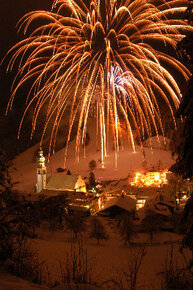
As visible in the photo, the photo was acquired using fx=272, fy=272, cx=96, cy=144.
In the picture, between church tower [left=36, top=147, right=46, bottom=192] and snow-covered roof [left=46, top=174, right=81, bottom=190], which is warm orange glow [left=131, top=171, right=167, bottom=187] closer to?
snow-covered roof [left=46, top=174, right=81, bottom=190]

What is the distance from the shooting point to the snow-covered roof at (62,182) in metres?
31.2

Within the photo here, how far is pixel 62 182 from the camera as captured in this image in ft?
104

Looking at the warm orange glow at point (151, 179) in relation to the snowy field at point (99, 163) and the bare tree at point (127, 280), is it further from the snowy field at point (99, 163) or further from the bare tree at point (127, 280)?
the bare tree at point (127, 280)

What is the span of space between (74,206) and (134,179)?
31.0 feet

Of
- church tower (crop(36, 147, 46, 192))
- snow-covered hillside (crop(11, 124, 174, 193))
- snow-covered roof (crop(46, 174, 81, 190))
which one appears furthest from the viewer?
snow-covered hillside (crop(11, 124, 174, 193))

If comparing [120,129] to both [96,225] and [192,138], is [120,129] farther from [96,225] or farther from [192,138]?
[192,138]

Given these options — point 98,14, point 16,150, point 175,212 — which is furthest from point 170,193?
point 16,150

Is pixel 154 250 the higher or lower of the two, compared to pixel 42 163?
lower

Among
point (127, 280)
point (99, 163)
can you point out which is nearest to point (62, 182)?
point (99, 163)

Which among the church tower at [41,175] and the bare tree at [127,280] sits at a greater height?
the church tower at [41,175]

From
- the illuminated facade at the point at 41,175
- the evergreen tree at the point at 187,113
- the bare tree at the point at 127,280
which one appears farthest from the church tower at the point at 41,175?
the evergreen tree at the point at 187,113

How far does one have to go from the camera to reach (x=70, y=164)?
143 feet

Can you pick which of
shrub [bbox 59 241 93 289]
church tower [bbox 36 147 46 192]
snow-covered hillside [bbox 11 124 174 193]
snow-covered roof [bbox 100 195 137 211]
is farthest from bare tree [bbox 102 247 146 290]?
snow-covered hillside [bbox 11 124 174 193]

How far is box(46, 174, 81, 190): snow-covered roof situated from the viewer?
31.2 m
